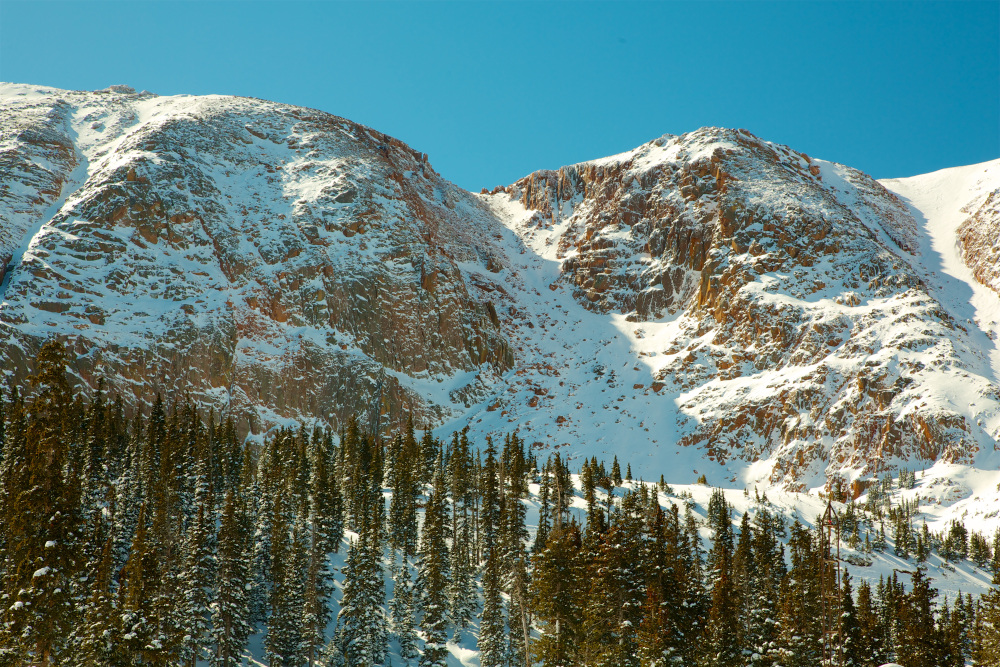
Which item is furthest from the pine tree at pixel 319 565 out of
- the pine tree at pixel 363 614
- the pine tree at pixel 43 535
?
the pine tree at pixel 43 535

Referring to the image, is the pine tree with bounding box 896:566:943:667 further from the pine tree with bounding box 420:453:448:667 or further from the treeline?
the pine tree with bounding box 420:453:448:667

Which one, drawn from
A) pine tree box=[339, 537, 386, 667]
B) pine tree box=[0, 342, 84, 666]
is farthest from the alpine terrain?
pine tree box=[339, 537, 386, 667]

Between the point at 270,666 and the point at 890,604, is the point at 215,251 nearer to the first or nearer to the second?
the point at 270,666

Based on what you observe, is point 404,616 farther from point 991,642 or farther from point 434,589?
point 991,642

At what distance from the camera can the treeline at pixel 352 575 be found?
35.5 meters

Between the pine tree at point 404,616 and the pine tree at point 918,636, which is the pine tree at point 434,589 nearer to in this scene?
the pine tree at point 404,616

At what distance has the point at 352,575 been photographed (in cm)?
6800

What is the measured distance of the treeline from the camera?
116ft

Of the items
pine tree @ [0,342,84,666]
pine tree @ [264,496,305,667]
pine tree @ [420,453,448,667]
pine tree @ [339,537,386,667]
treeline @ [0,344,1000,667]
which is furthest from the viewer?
pine tree @ [420,453,448,667]

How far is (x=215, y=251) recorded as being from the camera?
19412 cm

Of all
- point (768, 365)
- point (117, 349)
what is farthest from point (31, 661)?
point (768, 365)

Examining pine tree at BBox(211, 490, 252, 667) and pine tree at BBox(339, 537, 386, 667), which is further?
pine tree at BBox(339, 537, 386, 667)

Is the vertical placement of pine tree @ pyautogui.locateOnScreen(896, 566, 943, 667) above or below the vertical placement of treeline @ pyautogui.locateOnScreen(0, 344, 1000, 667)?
below

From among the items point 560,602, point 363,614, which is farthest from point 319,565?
point 560,602
